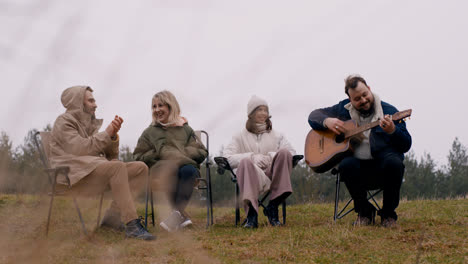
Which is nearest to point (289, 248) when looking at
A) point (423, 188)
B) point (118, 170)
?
point (118, 170)

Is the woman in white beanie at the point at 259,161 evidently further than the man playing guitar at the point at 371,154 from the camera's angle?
Yes

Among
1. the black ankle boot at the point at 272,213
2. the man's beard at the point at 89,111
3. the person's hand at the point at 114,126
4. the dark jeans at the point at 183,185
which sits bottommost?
the black ankle boot at the point at 272,213

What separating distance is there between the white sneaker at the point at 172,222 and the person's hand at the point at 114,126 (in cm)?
83

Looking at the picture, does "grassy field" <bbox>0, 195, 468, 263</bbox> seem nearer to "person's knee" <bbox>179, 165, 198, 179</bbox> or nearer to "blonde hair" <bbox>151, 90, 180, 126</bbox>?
"person's knee" <bbox>179, 165, 198, 179</bbox>

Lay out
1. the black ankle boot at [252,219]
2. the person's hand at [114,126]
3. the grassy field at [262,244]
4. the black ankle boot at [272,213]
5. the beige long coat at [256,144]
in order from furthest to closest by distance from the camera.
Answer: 1. the beige long coat at [256,144]
2. the black ankle boot at [272,213]
3. the black ankle boot at [252,219]
4. the person's hand at [114,126]
5. the grassy field at [262,244]

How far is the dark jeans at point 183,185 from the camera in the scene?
380 centimetres

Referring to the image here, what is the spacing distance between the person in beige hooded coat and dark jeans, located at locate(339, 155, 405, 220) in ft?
5.08

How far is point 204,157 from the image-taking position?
3.93 metres

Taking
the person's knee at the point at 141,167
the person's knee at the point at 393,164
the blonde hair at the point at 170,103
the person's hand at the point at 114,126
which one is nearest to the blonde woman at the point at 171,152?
the blonde hair at the point at 170,103

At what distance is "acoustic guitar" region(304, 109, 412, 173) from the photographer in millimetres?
3523

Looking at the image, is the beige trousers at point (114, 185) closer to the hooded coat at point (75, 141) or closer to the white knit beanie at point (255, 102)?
the hooded coat at point (75, 141)

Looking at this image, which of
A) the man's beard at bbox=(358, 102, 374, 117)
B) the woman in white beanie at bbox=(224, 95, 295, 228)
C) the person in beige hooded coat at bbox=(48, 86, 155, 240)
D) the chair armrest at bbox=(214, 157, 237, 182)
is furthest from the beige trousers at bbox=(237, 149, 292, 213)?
the person in beige hooded coat at bbox=(48, 86, 155, 240)

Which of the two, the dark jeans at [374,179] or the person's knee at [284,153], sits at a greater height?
the person's knee at [284,153]

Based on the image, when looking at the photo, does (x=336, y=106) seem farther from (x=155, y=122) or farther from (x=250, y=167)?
(x=155, y=122)
